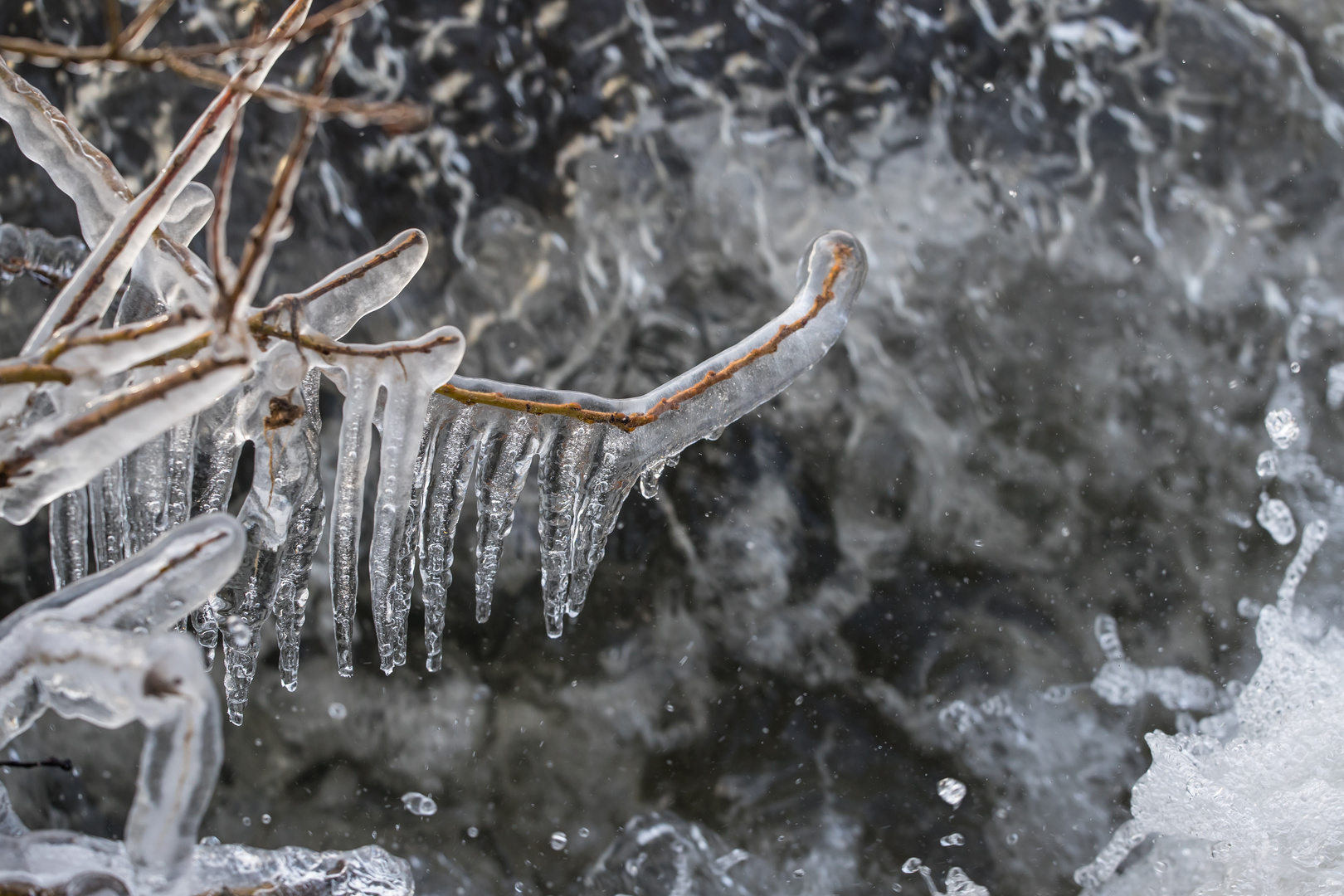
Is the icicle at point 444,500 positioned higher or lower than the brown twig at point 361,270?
lower

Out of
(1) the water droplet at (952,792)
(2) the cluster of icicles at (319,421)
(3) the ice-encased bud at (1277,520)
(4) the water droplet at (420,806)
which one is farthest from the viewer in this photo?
(4) the water droplet at (420,806)

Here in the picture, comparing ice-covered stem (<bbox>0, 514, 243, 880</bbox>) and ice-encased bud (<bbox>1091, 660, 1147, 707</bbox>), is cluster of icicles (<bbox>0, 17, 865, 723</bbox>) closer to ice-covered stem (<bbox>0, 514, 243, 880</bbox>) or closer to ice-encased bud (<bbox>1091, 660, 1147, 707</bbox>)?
ice-covered stem (<bbox>0, 514, 243, 880</bbox>)

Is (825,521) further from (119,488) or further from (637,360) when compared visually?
(119,488)

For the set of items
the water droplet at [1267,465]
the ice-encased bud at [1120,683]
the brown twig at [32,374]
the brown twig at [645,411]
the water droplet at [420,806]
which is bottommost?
the water droplet at [420,806]

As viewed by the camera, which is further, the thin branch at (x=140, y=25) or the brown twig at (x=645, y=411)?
the brown twig at (x=645, y=411)

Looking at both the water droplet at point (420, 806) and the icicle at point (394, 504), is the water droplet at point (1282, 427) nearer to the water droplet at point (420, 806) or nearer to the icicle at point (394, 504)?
the icicle at point (394, 504)

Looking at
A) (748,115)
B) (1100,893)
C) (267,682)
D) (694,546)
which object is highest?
(748,115)

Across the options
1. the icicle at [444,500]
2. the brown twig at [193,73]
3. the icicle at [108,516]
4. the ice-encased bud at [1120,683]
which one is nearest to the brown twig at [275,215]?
the brown twig at [193,73]

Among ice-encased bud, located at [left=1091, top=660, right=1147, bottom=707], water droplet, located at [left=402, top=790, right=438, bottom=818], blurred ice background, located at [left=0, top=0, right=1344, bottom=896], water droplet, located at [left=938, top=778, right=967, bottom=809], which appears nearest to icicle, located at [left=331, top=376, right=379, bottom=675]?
blurred ice background, located at [left=0, top=0, right=1344, bottom=896]

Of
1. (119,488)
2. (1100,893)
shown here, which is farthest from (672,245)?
(1100,893)
